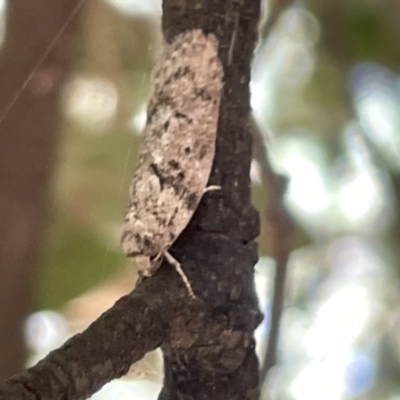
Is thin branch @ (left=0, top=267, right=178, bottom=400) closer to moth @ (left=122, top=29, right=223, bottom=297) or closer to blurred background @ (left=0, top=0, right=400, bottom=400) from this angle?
moth @ (left=122, top=29, right=223, bottom=297)

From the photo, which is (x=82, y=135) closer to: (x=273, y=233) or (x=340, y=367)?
(x=273, y=233)

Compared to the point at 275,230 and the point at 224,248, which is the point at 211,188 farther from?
the point at 275,230

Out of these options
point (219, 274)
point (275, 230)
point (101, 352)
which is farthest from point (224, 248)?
point (275, 230)

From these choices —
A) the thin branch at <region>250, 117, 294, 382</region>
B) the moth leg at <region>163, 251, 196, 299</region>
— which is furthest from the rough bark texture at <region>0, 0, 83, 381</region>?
the moth leg at <region>163, 251, 196, 299</region>

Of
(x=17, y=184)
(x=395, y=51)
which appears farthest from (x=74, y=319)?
(x=395, y=51)

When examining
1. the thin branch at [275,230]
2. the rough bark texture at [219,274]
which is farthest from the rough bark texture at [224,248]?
the thin branch at [275,230]

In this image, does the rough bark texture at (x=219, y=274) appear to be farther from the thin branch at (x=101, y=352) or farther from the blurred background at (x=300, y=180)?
the blurred background at (x=300, y=180)
